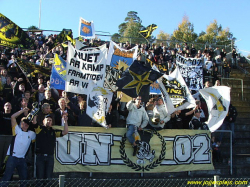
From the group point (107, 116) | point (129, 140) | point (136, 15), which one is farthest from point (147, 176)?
point (136, 15)

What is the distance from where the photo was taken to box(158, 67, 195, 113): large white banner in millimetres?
10773

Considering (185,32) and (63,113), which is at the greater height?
(185,32)

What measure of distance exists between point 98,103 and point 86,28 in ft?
39.7

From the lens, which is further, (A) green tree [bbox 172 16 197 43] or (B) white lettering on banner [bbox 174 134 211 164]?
(A) green tree [bbox 172 16 197 43]

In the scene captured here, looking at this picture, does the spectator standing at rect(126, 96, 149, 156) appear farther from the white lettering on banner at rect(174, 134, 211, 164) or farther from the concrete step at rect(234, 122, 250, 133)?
the concrete step at rect(234, 122, 250, 133)

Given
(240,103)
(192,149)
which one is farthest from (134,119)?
(240,103)

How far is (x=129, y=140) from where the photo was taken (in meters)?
9.33

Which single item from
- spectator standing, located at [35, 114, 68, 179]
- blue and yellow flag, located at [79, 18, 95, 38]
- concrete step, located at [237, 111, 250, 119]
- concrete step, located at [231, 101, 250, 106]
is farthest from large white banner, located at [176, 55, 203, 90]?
blue and yellow flag, located at [79, 18, 95, 38]

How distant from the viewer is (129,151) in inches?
373

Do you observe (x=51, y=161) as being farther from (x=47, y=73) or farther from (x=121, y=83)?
(x=47, y=73)

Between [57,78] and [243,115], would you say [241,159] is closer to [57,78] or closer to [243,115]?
[243,115]

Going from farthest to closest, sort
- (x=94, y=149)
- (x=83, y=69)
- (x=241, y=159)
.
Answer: (x=241, y=159) < (x=83, y=69) < (x=94, y=149)

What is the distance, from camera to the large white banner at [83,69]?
9.96 meters

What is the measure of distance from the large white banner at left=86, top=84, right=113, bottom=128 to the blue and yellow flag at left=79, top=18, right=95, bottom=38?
1147 centimetres
